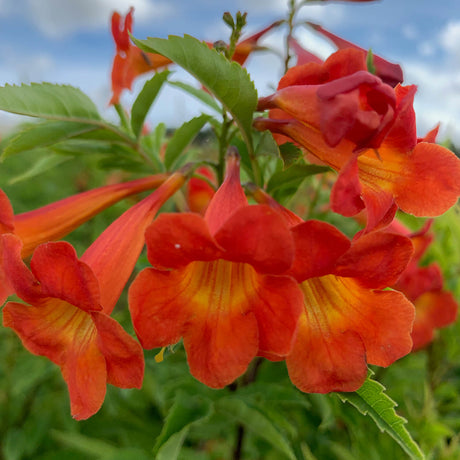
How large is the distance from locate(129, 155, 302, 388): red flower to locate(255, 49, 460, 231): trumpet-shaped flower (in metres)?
0.16

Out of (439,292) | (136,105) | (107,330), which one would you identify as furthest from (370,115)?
(439,292)

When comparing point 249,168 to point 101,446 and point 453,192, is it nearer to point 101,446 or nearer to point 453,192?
point 453,192

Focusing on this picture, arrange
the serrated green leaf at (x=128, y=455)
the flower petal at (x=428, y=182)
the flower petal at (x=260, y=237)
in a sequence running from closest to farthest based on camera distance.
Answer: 1. the flower petal at (x=260, y=237)
2. the flower petal at (x=428, y=182)
3. the serrated green leaf at (x=128, y=455)

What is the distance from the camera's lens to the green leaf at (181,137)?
1.40 meters

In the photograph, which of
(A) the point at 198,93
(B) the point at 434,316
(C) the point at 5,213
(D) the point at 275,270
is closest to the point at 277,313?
(D) the point at 275,270

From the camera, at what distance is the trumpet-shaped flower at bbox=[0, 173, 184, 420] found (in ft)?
2.80

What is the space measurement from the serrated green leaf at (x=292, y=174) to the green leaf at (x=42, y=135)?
1.81 feet

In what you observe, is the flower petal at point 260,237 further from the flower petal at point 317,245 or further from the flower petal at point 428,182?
the flower petal at point 428,182

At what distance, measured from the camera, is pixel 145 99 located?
130 cm

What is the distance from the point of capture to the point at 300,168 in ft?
3.75

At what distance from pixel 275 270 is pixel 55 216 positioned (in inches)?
26.2

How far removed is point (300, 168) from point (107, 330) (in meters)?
0.61

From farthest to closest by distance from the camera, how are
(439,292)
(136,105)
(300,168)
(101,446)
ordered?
(439,292)
(101,446)
(136,105)
(300,168)

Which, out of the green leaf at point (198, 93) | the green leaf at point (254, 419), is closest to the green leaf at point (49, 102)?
the green leaf at point (198, 93)
